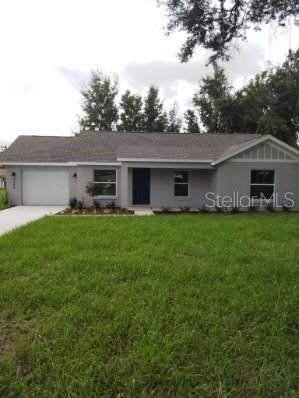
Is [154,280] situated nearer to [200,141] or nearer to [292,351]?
[292,351]

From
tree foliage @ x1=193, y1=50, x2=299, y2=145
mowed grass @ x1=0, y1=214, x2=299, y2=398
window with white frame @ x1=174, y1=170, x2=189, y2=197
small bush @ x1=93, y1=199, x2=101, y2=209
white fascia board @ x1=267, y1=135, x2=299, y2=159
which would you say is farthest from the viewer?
tree foliage @ x1=193, y1=50, x2=299, y2=145

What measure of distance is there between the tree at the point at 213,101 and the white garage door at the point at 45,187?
20386 mm

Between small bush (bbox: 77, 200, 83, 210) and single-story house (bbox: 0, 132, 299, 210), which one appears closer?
single-story house (bbox: 0, 132, 299, 210)

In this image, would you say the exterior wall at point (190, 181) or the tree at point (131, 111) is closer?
the exterior wall at point (190, 181)

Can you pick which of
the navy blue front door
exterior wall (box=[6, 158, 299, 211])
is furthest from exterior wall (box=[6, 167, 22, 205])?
the navy blue front door

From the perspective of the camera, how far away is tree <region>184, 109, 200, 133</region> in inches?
1362

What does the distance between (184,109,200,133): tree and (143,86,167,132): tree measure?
2.75m

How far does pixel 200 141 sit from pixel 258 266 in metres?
14.6

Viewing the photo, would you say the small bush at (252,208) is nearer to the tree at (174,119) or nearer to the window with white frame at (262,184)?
the window with white frame at (262,184)

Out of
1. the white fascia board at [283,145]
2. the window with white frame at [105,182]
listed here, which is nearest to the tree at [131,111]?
the window with white frame at [105,182]

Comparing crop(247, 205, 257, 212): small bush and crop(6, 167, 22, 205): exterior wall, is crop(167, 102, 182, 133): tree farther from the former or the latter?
crop(247, 205, 257, 212): small bush

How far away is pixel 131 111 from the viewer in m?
34.6

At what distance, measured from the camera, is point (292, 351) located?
2.90 m

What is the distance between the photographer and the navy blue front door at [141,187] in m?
16.3
